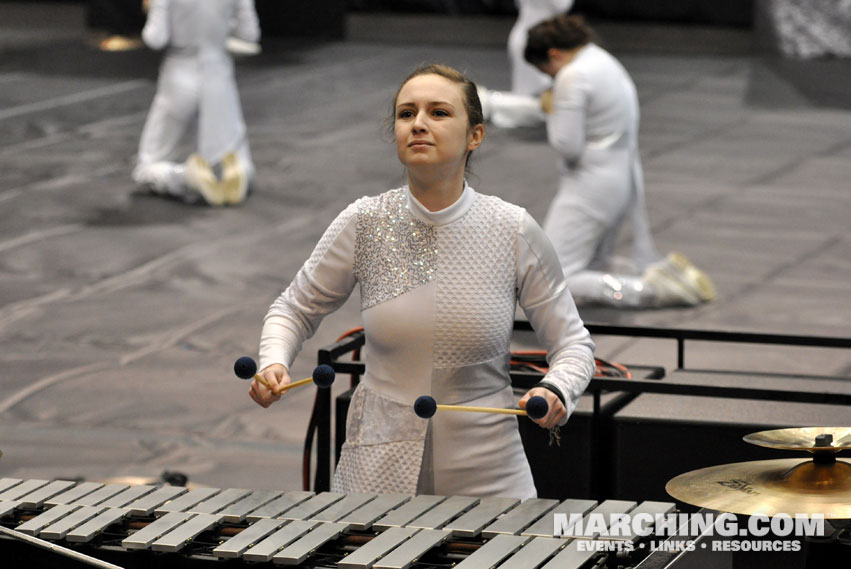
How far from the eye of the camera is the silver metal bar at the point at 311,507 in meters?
2.99

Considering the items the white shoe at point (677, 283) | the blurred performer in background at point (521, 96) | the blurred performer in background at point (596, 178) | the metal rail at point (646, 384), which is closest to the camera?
the metal rail at point (646, 384)

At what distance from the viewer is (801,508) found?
2748 mm

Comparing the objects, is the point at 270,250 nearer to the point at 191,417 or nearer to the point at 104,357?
the point at 104,357

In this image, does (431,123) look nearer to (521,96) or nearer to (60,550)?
(60,550)

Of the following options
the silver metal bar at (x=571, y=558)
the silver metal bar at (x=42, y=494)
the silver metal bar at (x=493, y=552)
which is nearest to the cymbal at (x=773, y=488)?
the silver metal bar at (x=571, y=558)

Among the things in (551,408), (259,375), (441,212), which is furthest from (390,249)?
(551,408)

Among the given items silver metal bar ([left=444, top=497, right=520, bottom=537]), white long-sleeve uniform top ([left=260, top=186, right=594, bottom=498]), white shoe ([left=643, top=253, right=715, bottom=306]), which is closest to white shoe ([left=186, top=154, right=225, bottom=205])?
white shoe ([left=643, top=253, right=715, bottom=306])

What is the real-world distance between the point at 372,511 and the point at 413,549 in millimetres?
213

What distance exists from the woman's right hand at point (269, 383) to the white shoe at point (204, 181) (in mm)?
6741

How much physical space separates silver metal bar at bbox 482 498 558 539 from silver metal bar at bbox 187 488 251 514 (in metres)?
0.57

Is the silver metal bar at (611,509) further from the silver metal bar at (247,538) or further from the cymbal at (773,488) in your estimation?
the silver metal bar at (247,538)

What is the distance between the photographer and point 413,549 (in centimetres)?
280

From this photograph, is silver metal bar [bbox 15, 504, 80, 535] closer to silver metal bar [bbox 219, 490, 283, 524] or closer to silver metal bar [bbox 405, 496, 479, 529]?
silver metal bar [bbox 219, 490, 283, 524]

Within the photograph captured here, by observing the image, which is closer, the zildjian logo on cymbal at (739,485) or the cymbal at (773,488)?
the cymbal at (773,488)
